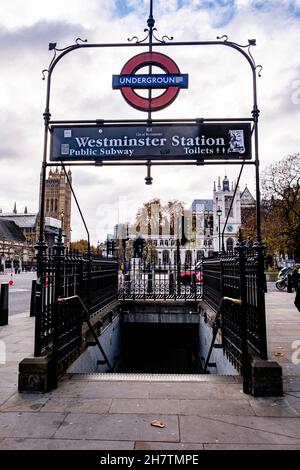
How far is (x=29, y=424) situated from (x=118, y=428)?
0.84 m

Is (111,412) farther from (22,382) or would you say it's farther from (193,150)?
(193,150)

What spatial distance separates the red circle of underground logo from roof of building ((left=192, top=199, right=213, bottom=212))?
97035 mm

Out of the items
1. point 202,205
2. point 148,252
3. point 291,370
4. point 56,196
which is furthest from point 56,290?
point 56,196

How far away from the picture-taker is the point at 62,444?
266 cm

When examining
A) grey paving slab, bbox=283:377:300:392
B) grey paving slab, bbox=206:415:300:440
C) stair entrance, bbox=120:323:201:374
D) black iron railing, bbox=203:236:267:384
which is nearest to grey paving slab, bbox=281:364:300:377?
grey paving slab, bbox=283:377:300:392

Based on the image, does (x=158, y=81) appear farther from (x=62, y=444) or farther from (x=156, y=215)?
(x=156, y=215)

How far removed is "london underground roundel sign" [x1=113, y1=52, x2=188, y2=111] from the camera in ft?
17.1

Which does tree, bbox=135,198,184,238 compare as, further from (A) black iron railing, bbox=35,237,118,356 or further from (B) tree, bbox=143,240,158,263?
(A) black iron railing, bbox=35,237,118,356

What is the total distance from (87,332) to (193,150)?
12.3 feet

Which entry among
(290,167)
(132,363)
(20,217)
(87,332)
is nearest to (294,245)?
(290,167)

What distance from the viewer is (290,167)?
3094 cm

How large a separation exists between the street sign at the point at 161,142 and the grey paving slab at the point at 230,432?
138 inches

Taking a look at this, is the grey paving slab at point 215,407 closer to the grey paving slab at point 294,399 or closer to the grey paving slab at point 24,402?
the grey paving slab at point 294,399

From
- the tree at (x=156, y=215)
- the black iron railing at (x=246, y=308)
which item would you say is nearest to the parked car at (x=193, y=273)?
the black iron railing at (x=246, y=308)
